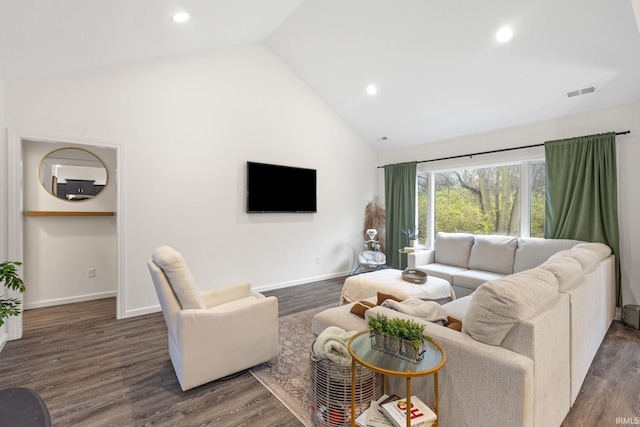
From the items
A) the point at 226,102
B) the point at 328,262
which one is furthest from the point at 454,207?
the point at 226,102

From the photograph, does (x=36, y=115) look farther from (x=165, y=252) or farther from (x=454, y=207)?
(x=454, y=207)

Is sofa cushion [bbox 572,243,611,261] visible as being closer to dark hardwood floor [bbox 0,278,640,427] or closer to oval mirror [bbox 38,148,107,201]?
dark hardwood floor [bbox 0,278,640,427]

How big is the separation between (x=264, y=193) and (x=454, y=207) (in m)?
3.17

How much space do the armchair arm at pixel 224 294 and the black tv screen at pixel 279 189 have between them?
5.66 feet

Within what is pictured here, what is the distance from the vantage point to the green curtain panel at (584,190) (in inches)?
135

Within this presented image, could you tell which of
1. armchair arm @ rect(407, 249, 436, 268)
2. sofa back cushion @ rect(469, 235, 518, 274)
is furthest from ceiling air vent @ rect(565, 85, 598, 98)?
armchair arm @ rect(407, 249, 436, 268)

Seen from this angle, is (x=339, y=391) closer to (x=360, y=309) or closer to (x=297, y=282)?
(x=360, y=309)

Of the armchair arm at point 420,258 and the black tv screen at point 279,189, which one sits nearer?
the black tv screen at point 279,189

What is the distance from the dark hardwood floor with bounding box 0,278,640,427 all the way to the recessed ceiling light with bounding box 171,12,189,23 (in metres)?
3.03

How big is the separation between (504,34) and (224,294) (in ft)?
12.4

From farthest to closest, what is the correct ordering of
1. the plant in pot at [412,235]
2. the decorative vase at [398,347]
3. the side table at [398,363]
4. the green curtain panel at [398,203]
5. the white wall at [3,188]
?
the green curtain panel at [398,203], the plant in pot at [412,235], the white wall at [3,188], the decorative vase at [398,347], the side table at [398,363]

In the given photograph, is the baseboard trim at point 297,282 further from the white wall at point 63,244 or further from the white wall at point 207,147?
the white wall at point 63,244

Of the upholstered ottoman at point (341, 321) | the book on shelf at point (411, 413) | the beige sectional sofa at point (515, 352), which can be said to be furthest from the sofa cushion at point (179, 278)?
the book on shelf at point (411, 413)

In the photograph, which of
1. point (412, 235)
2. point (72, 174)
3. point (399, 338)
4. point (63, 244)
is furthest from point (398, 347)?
point (72, 174)
